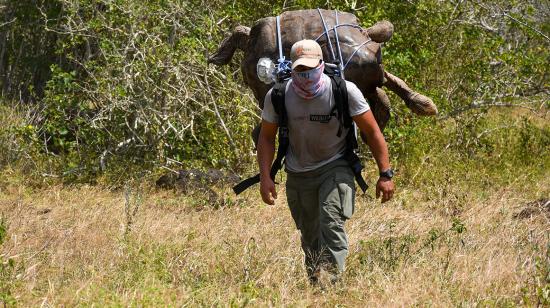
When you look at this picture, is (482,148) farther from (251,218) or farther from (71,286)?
(71,286)

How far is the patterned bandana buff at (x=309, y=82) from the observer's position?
18.5ft

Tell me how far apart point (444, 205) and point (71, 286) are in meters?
4.39

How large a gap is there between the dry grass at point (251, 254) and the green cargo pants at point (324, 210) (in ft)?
0.50


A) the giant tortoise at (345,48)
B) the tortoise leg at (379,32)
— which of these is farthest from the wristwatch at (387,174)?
the tortoise leg at (379,32)

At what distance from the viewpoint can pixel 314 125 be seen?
584 centimetres

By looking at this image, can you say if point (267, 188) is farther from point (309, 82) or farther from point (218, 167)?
point (218, 167)

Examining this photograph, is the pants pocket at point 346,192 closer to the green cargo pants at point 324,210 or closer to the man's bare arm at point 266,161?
the green cargo pants at point 324,210

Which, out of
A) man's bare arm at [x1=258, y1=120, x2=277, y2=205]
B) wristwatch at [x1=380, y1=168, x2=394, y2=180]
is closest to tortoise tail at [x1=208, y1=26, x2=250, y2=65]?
man's bare arm at [x1=258, y1=120, x2=277, y2=205]

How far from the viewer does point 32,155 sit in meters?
11.0

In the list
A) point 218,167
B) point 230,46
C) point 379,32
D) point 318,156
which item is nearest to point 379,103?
point 379,32

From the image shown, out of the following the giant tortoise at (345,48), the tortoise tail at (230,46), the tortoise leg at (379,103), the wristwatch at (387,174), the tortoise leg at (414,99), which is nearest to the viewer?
the wristwatch at (387,174)

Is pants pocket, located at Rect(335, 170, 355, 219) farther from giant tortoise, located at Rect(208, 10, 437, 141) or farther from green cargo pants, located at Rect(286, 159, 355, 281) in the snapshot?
giant tortoise, located at Rect(208, 10, 437, 141)

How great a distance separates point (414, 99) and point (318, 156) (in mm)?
916

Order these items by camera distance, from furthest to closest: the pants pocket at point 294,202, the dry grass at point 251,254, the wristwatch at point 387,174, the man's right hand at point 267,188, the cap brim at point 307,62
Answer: the pants pocket at point 294,202
the man's right hand at point 267,188
the wristwatch at point 387,174
the cap brim at point 307,62
the dry grass at point 251,254
